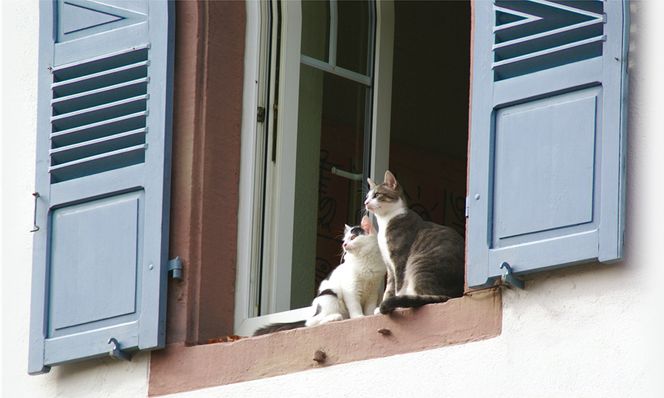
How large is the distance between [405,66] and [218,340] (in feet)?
10.4

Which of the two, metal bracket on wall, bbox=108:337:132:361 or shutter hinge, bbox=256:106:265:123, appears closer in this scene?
metal bracket on wall, bbox=108:337:132:361

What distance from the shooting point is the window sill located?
9.32 metres

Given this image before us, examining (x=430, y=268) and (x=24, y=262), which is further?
(x=24, y=262)

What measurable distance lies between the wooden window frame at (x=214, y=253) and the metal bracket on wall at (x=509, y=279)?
1.28 ft

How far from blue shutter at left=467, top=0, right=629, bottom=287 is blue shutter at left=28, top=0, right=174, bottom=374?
1538 millimetres

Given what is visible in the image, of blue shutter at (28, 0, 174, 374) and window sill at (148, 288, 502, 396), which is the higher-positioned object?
blue shutter at (28, 0, 174, 374)

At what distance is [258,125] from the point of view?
35.2 ft

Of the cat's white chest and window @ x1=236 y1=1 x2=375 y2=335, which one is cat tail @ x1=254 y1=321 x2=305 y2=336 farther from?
the cat's white chest

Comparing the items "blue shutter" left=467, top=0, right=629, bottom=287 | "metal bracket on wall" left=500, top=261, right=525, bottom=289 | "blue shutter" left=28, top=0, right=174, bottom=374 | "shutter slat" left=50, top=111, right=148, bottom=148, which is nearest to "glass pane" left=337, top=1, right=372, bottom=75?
"blue shutter" left=28, top=0, right=174, bottom=374

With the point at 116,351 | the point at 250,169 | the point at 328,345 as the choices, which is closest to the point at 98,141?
the point at 250,169

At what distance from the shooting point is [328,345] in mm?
9734

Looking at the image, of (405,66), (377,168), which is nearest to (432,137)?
(405,66)

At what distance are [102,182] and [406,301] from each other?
157 centimetres

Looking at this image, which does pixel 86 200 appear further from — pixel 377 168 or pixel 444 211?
pixel 444 211
